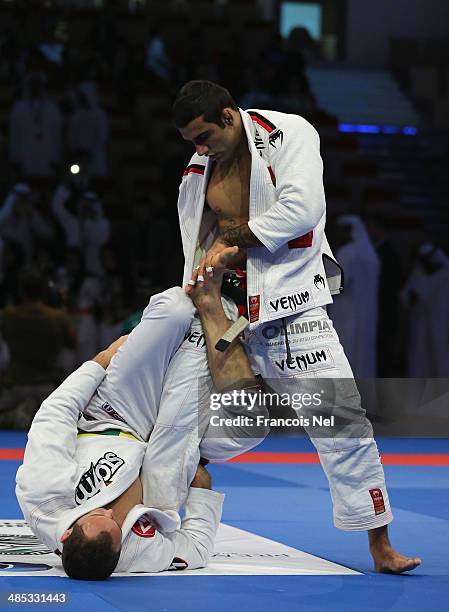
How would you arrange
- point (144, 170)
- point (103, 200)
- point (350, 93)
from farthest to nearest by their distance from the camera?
point (350, 93) < point (144, 170) < point (103, 200)

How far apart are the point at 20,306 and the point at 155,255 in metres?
1.89

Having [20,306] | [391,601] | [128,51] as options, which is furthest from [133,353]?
[128,51]

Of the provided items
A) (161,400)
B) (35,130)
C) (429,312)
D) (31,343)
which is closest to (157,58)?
(35,130)

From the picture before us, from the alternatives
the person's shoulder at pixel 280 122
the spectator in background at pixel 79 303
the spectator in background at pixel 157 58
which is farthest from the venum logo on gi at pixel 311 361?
the spectator in background at pixel 157 58

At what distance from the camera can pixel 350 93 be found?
15.6 metres

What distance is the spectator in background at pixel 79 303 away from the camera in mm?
8992

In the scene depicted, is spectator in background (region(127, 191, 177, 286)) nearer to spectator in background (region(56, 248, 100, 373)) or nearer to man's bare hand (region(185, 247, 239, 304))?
spectator in background (region(56, 248, 100, 373))

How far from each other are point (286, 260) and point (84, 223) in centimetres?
618

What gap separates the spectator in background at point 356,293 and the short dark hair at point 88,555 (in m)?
6.21

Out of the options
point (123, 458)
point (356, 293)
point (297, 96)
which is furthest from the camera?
point (297, 96)

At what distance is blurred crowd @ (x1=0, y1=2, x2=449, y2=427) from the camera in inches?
340

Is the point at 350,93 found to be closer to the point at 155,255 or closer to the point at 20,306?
the point at 155,255

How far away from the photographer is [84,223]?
33.0ft

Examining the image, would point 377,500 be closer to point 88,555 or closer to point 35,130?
point 88,555
